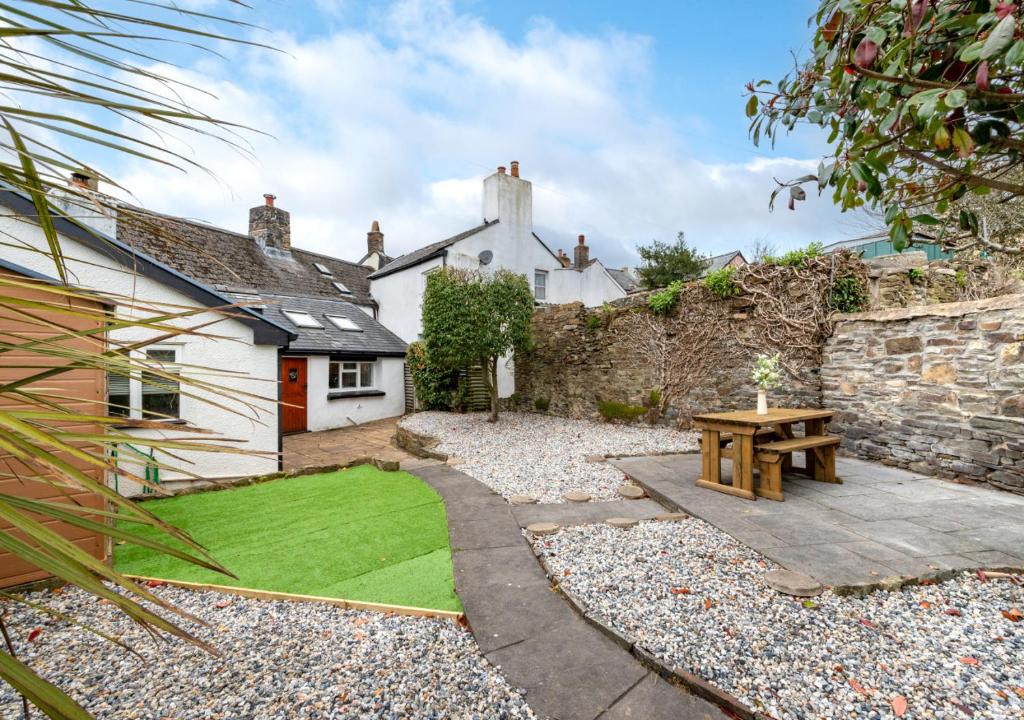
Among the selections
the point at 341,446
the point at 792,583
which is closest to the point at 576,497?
the point at 792,583

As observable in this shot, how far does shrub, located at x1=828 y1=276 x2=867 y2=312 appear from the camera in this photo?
21.6 ft

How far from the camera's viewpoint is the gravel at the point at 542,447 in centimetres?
539

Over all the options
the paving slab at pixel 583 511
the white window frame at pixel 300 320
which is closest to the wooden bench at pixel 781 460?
the paving slab at pixel 583 511

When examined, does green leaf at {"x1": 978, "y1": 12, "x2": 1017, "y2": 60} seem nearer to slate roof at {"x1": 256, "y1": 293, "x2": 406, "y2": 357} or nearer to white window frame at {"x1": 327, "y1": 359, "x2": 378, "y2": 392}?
slate roof at {"x1": 256, "y1": 293, "x2": 406, "y2": 357}

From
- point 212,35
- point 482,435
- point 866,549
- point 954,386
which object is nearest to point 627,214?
point 482,435

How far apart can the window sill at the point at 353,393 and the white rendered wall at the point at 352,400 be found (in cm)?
6

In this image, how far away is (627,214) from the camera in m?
17.2

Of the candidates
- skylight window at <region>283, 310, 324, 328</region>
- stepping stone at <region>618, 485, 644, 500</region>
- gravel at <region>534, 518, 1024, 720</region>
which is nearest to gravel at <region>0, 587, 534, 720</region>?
gravel at <region>534, 518, 1024, 720</region>

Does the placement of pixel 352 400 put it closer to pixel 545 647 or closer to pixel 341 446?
pixel 341 446

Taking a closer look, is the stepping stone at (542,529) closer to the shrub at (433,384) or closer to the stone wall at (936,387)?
the stone wall at (936,387)

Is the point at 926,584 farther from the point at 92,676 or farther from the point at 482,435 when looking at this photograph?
the point at 482,435

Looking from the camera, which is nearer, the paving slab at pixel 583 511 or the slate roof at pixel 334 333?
the paving slab at pixel 583 511

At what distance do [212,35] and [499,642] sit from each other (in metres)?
2.68

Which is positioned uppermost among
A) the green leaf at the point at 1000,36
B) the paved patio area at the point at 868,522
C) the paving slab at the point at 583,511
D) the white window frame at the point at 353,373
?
the green leaf at the point at 1000,36
